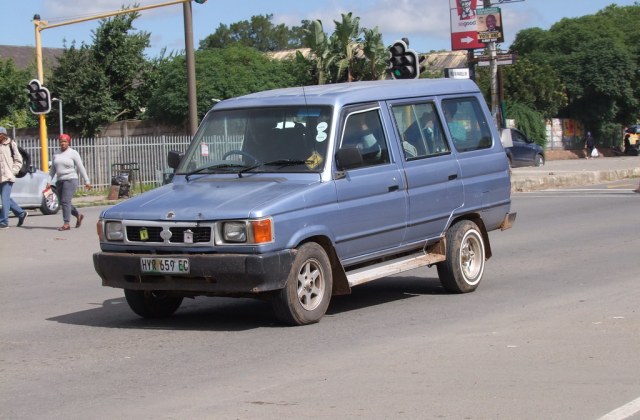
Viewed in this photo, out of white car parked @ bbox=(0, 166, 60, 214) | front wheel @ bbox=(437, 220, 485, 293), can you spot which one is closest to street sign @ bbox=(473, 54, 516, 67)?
white car parked @ bbox=(0, 166, 60, 214)

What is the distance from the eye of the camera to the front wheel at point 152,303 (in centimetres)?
945

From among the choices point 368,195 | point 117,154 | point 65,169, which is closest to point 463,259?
point 368,195

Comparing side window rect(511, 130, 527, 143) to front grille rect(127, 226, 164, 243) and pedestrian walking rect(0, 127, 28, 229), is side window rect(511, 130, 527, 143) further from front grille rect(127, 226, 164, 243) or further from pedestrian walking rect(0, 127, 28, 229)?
front grille rect(127, 226, 164, 243)

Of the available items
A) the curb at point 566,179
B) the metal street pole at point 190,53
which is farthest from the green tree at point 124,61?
the curb at point 566,179

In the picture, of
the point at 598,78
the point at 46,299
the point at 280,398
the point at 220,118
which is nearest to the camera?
the point at 280,398

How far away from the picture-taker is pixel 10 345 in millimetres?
8578

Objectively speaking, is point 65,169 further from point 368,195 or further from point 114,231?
point 368,195

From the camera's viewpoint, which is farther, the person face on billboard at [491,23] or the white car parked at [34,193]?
the person face on billboard at [491,23]

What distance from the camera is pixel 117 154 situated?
3534 centimetres

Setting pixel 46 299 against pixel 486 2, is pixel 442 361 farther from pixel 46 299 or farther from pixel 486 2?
pixel 486 2

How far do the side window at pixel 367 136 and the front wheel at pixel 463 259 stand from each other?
1.21 m

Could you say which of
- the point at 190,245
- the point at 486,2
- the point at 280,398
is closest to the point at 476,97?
the point at 190,245

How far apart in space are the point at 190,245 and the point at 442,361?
237cm

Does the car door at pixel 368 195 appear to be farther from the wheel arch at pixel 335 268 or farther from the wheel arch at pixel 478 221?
the wheel arch at pixel 478 221
